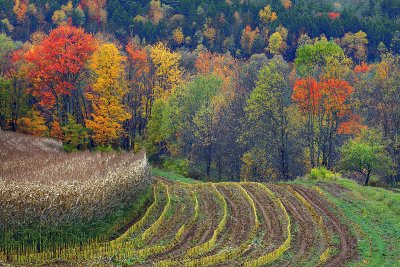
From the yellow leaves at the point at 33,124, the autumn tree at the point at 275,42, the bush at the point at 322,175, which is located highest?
the autumn tree at the point at 275,42

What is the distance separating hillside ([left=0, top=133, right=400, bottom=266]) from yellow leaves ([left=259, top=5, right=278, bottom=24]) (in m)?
124

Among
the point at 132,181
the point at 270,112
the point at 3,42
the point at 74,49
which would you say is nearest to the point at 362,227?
the point at 132,181

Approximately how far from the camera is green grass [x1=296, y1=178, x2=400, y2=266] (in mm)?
34188

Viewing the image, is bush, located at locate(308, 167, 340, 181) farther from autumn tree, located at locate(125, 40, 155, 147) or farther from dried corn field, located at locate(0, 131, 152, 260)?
autumn tree, located at locate(125, 40, 155, 147)

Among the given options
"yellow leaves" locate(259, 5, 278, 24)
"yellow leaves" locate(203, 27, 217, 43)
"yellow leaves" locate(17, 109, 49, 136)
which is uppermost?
"yellow leaves" locate(259, 5, 278, 24)

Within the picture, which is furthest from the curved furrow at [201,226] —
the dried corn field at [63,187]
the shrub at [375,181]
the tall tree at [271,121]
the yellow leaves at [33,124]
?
the yellow leaves at [33,124]

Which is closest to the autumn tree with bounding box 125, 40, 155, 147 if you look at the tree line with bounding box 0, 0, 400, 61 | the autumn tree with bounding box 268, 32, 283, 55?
the tree line with bounding box 0, 0, 400, 61

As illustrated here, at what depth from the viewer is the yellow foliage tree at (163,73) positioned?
79.6 meters

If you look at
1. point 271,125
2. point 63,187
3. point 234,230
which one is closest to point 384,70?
point 271,125

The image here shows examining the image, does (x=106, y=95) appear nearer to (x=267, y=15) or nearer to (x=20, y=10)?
(x=20, y=10)

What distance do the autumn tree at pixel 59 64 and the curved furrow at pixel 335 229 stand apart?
107ft

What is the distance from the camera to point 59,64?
65938 millimetres

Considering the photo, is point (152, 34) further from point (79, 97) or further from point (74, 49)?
point (74, 49)

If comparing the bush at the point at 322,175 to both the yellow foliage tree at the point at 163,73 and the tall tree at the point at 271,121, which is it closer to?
the tall tree at the point at 271,121
